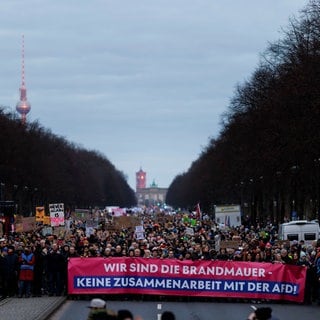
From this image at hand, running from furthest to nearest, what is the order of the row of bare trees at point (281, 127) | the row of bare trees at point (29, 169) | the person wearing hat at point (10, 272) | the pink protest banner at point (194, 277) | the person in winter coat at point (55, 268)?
the row of bare trees at point (29, 169), the row of bare trees at point (281, 127), the person in winter coat at point (55, 268), the person wearing hat at point (10, 272), the pink protest banner at point (194, 277)

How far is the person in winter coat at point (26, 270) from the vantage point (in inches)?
1332

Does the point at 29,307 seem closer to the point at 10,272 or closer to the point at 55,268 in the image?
the point at 10,272

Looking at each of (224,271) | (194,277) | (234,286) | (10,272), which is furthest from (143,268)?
(10,272)

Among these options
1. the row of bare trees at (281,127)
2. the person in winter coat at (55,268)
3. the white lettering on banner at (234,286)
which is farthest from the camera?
the row of bare trees at (281,127)

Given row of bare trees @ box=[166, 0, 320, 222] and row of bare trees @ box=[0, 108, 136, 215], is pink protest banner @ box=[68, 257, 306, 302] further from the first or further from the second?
row of bare trees @ box=[0, 108, 136, 215]

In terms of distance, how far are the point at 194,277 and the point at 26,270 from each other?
4.96 meters

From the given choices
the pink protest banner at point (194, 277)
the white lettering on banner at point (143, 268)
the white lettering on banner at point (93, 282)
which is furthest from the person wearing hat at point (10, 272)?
the white lettering on banner at point (143, 268)

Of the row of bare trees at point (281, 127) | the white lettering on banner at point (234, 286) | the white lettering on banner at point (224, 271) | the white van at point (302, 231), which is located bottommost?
the white lettering on banner at point (234, 286)

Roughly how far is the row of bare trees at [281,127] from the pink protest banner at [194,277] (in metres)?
19.3

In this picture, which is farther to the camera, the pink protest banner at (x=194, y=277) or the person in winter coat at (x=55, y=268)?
the person in winter coat at (x=55, y=268)

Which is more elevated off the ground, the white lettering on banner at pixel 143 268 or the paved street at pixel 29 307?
the white lettering on banner at pixel 143 268

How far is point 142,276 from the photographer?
32938 millimetres

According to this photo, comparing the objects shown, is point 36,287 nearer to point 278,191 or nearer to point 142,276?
point 142,276

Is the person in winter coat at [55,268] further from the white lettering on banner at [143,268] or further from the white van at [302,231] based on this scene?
the white van at [302,231]
